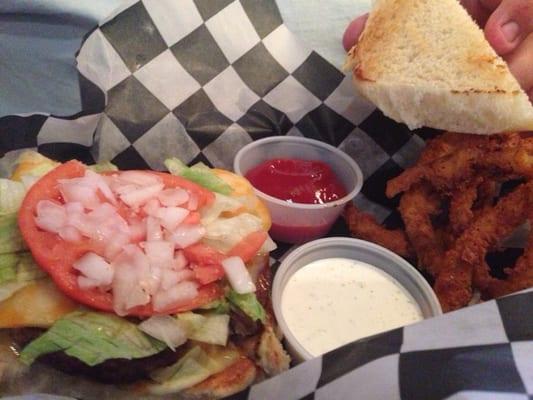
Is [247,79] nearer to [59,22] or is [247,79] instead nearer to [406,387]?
[59,22]

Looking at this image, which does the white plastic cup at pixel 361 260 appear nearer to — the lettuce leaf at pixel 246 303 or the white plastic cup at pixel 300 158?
the white plastic cup at pixel 300 158

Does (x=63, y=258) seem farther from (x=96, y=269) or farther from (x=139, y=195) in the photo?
(x=139, y=195)

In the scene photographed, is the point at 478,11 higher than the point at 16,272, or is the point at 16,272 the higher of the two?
the point at 16,272

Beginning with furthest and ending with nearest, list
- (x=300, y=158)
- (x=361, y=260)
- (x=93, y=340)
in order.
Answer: (x=300, y=158) → (x=361, y=260) → (x=93, y=340)

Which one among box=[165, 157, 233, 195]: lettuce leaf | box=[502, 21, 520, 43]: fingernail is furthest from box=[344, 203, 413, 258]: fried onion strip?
box=[502, 21, 520, 43]: fingernail

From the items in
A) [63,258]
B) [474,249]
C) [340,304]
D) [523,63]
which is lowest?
[474,249]

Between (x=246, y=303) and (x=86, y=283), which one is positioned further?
(x=246, y=303)

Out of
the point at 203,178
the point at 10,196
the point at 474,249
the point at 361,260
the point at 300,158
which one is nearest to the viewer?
the point at 10,196

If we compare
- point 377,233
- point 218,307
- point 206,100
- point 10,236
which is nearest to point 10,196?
point 10,236
